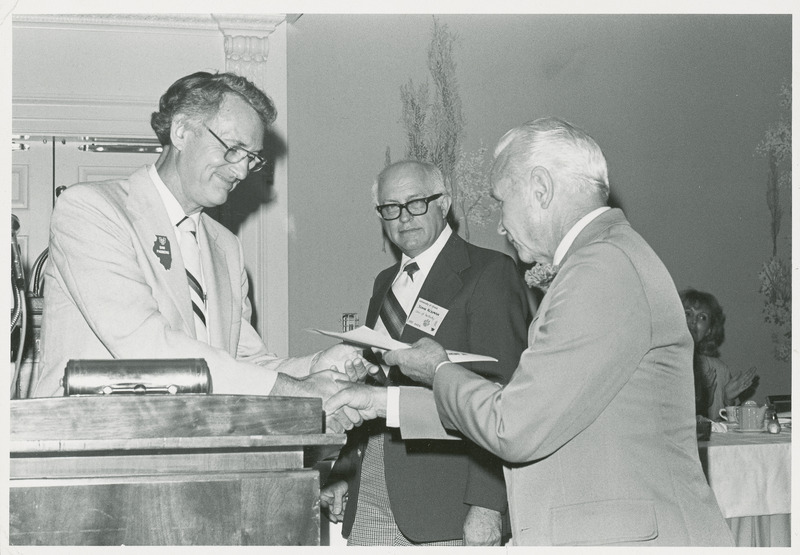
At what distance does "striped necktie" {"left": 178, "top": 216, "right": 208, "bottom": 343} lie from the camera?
243cm

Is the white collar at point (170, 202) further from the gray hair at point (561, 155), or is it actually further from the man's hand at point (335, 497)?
the man's hand at point (335, 497)

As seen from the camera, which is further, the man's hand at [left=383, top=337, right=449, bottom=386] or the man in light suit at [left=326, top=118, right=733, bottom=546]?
the man's hand at [left=383, top=337, right=449, bottom=386]

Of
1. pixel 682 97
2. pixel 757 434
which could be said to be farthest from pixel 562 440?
pixel 682 97

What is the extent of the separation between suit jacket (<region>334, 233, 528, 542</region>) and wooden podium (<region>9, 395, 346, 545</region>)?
62.4 inches

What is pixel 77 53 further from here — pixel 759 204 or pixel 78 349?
pixel 759 204

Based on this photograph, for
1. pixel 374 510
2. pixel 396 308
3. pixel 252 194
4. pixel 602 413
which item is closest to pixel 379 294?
pixel 396 308

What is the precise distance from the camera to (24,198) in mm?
4660

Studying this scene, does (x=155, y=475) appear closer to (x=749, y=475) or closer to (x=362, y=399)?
(x=362, y=399)

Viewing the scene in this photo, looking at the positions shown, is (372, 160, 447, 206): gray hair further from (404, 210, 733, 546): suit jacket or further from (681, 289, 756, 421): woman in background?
(681, 289, 756, 421): woman in background

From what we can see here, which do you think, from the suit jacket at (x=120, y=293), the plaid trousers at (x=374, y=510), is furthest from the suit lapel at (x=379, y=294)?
the suit jacket at (x=120, y=293)

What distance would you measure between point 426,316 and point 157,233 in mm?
1030

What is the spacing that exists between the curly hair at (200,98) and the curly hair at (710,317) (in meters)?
3.11

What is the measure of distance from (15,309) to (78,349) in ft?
3.25

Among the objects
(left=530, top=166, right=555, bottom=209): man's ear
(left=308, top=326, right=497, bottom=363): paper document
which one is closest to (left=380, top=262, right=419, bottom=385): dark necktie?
(left=308, top=326, right=497, bottom=363): paper document
